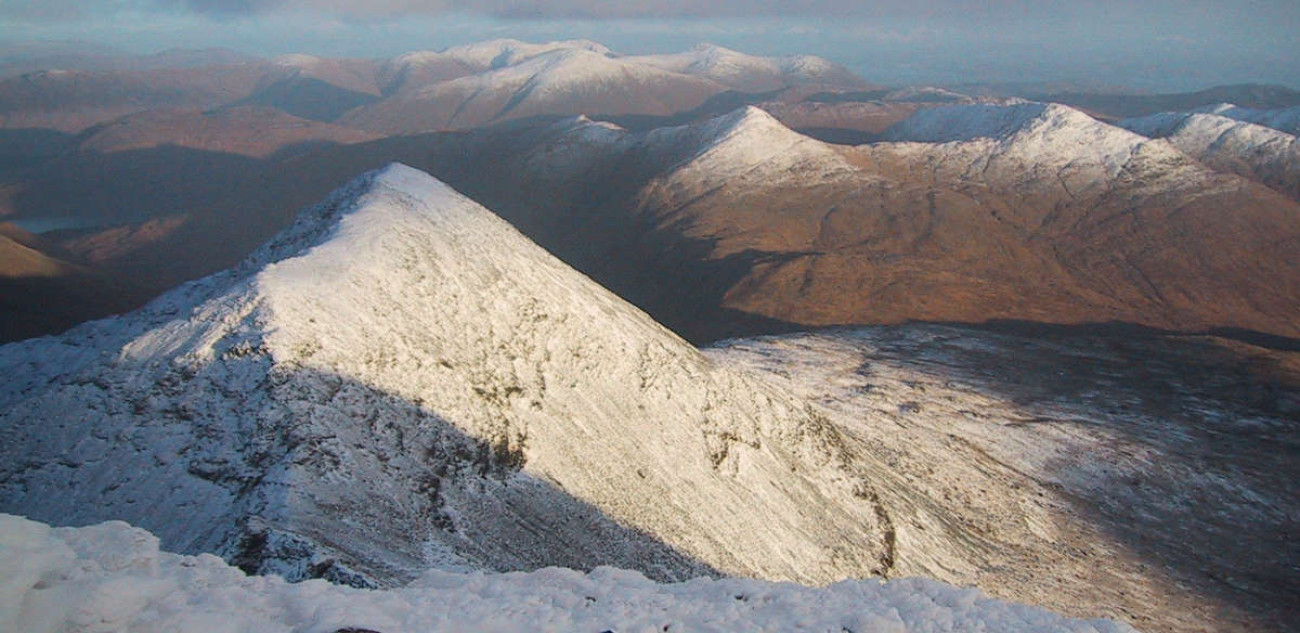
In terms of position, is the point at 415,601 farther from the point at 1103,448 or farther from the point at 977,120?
the point at 977,120

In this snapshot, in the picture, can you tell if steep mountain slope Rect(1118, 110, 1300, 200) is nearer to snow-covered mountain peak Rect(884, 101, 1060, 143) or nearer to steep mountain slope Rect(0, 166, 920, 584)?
snow-covered mountain peak Rect(884, 101, 1060, 143)

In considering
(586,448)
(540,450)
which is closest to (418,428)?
(540,450)

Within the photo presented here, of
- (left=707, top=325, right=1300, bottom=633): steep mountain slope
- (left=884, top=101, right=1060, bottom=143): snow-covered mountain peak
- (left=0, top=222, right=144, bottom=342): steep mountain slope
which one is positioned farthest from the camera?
(left=884, top=101, right=1060, bottom=143): snow-covered mountain peak

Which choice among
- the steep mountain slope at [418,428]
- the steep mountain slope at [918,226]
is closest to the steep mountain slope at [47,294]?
the steep mountain slope at [418,428]

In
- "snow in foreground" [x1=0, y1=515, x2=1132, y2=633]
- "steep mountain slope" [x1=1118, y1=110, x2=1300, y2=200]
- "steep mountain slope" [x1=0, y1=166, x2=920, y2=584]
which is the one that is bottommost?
"steep mountain slope" [x1=0, y1=166, x2=920, y2=584]

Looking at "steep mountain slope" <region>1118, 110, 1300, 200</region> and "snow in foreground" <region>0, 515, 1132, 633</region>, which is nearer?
"snow in foreground" <region>0, 515, 1132, 633</region>

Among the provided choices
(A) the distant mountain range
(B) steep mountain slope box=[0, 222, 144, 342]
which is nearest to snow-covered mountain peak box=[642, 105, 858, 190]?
(A) the distant mountain range
